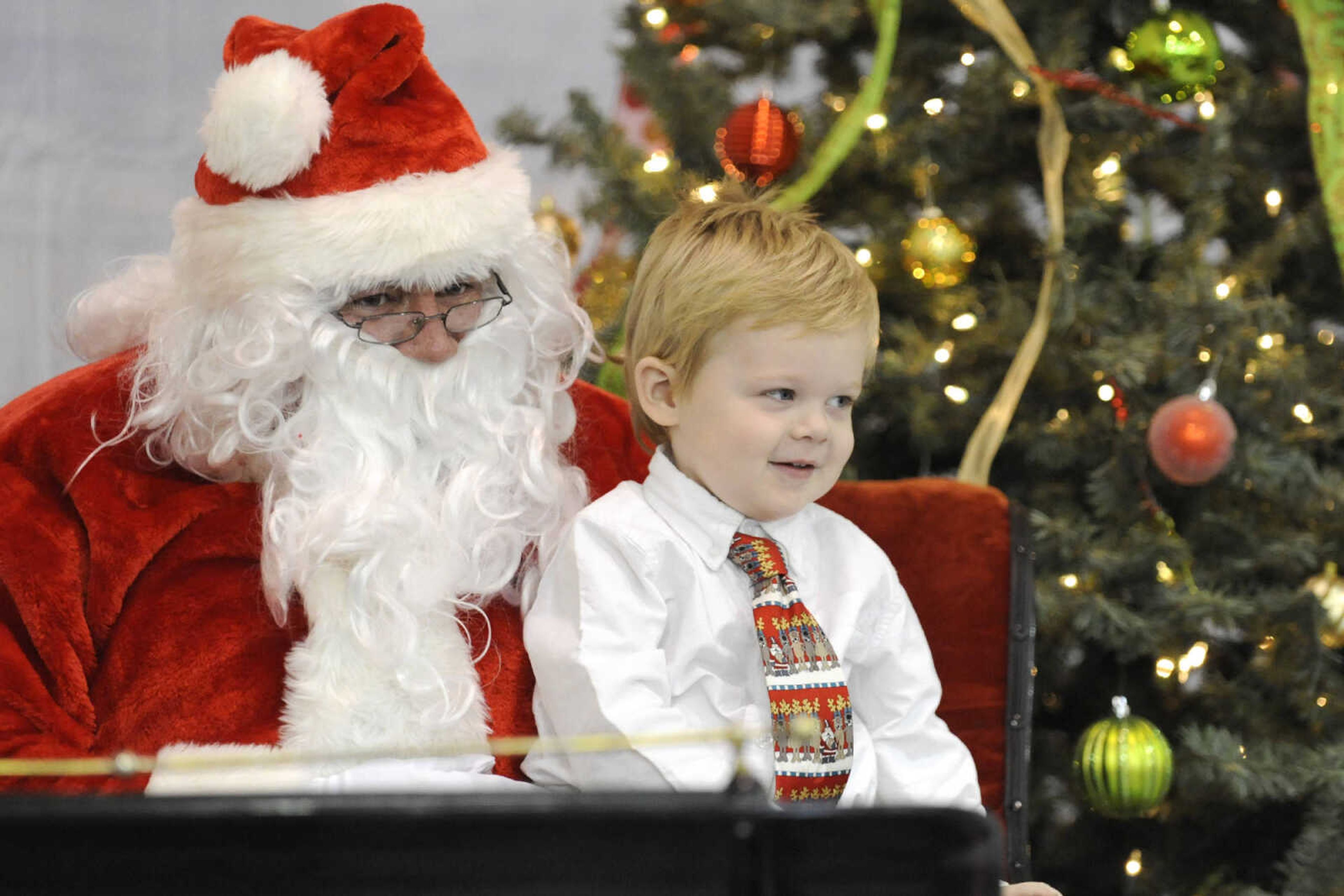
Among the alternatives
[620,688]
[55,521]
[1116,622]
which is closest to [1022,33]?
[1116,622]

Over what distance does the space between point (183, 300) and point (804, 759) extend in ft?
3.20

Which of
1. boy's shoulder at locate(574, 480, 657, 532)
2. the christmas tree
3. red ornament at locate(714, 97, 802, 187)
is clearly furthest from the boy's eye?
red ornament at locate(714, 97, 802, 187)

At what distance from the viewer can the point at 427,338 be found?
5.51 ft

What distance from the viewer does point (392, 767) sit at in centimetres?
151

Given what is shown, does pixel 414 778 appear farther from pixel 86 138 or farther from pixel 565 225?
pixel 86 138

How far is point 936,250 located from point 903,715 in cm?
95

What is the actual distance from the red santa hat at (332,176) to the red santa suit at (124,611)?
0.24 meters

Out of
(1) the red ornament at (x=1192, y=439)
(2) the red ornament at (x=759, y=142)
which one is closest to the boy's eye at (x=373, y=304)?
(2) the red ornament at (x=759, y=142)

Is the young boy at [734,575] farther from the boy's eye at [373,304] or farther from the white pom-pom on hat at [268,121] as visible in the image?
the white pom-pom on hat at [268,121]

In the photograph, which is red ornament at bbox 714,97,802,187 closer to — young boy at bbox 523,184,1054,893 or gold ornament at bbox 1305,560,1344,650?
young boy at bbox 523,184,1054,893

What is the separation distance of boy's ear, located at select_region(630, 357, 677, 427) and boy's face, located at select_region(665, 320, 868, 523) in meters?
0.03

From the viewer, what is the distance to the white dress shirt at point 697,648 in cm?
139

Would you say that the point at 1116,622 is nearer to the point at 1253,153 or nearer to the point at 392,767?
the point at 1253,153

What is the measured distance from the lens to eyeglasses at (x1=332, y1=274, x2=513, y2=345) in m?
1.67
